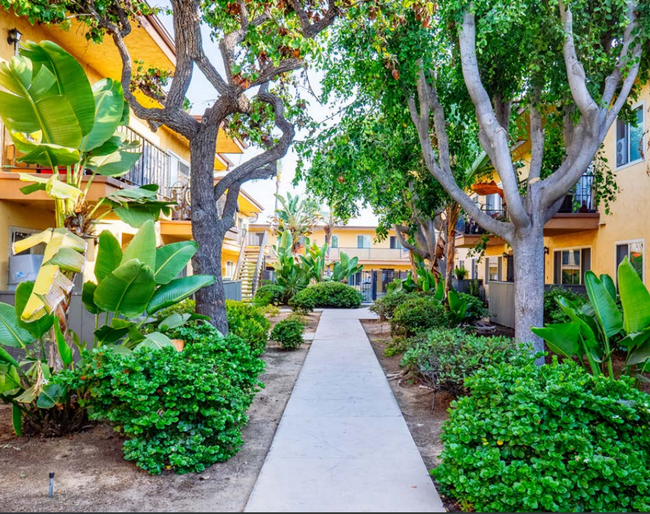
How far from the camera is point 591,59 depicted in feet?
26.7

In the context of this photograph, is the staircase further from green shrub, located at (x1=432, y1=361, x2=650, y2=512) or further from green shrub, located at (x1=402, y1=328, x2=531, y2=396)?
green shrub, located at (x1=432, y1=361, x2=650, y2=512)

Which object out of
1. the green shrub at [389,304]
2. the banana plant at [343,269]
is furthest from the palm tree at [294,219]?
the green shrub at [389,304]

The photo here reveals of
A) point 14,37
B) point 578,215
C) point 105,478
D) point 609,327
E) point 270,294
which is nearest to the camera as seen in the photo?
point 105,478

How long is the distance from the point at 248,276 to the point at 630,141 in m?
16.4

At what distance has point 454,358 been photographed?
22.4 ft

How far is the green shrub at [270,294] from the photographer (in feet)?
64.0

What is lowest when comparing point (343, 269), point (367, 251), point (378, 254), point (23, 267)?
point (23, 267)

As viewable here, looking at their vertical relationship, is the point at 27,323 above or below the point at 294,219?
below

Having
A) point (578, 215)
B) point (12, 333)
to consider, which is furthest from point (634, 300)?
point (578, 215)

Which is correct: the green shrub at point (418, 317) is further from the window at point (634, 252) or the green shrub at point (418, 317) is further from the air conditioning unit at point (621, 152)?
the air conditioning unit at point (621, 152)

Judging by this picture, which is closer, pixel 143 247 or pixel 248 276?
pixel 143 247

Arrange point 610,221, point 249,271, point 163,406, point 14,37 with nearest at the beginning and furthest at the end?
point 163,406
point 14,37
point 610,221
point 249,271

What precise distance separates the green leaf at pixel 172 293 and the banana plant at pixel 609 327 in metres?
4.21

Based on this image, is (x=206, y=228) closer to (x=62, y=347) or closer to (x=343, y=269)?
(x=62, y=347)
